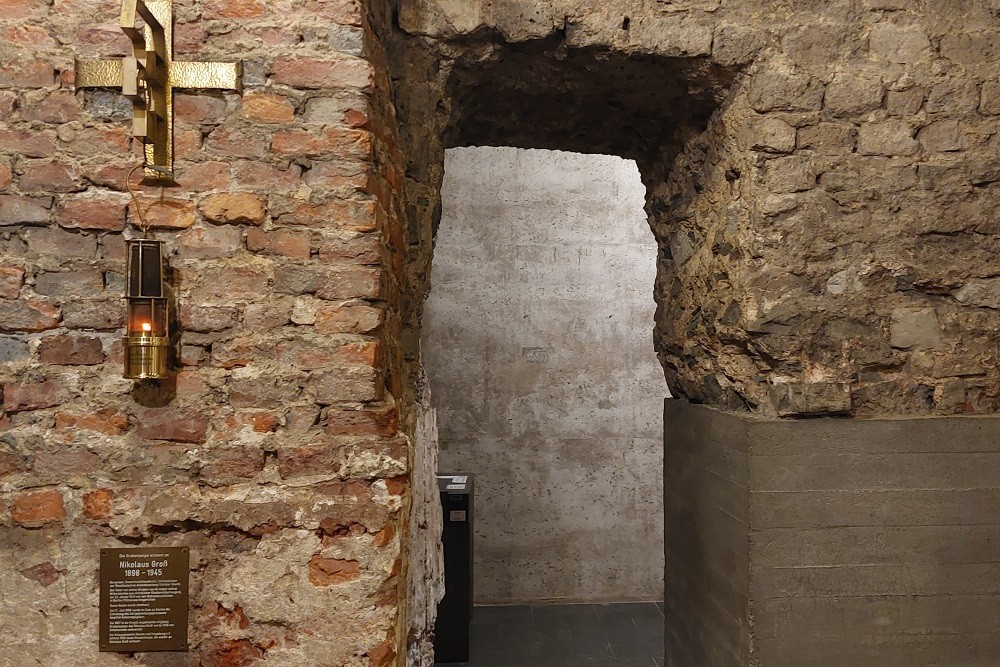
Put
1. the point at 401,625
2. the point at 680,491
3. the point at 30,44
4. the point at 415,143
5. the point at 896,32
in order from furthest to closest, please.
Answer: the point at 680,491 → the point at 415,143 → the point at 896,32 → the point at 401,625 → the point at 30,44

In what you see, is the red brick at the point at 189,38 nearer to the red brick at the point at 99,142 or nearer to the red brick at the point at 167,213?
the red brick at the point at 99,142

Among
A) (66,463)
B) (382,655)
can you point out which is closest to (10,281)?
(66,463)

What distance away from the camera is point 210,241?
170 centimetres

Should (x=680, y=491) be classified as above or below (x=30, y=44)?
below

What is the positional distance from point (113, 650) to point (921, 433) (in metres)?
2.09

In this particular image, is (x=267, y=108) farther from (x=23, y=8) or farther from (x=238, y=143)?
(x=23, y=8)

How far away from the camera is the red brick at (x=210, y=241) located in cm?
170

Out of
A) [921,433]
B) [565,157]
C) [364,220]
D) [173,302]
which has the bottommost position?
[921,433]

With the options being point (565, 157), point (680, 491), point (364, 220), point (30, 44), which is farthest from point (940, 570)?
point (565, 157)

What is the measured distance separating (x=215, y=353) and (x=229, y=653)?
71 centimetres

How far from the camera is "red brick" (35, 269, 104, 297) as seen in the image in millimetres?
1677

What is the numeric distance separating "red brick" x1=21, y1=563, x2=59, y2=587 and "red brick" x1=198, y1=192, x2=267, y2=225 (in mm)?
892

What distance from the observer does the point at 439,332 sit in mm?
4789

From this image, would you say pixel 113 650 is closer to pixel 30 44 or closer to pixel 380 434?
pixel 380 434
